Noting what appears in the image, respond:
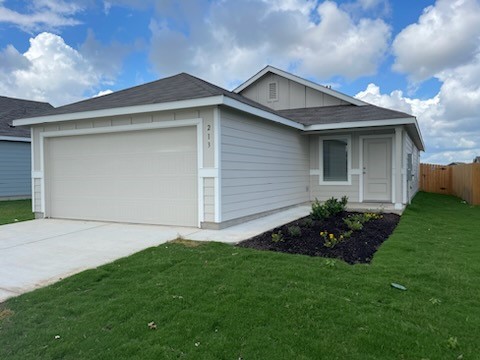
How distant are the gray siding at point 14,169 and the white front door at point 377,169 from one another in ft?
48.8

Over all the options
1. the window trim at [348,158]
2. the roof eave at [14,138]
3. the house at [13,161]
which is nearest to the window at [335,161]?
the window trim at [348,158]

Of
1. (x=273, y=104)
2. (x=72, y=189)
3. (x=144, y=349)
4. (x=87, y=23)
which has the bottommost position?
(x=144, y=349)

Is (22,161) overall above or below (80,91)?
below

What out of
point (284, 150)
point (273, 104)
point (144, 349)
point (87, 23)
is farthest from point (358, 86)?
point (144, 349)

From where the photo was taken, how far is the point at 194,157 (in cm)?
804

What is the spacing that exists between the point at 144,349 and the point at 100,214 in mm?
6944

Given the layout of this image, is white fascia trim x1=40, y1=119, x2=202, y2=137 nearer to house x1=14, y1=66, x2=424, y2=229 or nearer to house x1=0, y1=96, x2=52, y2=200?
house x1=14, y1=66, x2=424, y2=229

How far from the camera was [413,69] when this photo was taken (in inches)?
661

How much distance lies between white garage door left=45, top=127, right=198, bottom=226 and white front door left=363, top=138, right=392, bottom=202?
260 inches

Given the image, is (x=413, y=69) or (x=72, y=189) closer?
(x=72, y=189)

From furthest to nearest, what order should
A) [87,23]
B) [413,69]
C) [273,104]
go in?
[413,69]
[273,104]
[87,23]

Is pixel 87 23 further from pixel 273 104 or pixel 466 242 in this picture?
pixel 466 242

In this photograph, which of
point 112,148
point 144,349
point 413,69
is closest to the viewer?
point 144,349

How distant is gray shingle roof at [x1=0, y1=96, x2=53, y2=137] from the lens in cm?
1662
